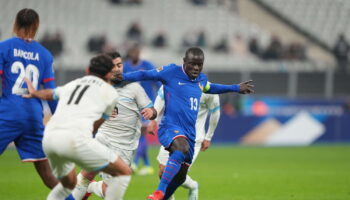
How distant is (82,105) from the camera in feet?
21.0

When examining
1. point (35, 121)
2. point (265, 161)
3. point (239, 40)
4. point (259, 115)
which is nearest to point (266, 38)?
point (239, 40)

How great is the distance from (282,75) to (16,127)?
18.5m

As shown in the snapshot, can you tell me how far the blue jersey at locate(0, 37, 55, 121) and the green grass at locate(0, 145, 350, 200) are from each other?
2911mm

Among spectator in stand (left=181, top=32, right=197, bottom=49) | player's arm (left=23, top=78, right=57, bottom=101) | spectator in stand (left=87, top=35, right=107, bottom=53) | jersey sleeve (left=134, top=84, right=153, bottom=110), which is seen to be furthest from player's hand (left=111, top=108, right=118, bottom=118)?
spectator in stand (left=181, top=32, right=197, bottom=49)

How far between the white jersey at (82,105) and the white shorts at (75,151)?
0.07 meters

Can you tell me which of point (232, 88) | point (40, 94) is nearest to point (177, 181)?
point (232, 88)

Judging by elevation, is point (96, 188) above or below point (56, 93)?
below

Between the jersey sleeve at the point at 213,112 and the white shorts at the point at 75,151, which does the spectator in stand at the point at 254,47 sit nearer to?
the jersey sleeve at the point at 213,112

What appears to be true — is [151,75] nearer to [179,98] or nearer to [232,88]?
[179,98]

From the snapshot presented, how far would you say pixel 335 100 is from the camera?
80.5 feet

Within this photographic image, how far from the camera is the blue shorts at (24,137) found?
23.0 ft

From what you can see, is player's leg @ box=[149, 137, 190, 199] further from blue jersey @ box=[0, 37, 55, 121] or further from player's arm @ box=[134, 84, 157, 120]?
blue jersey @ box=[0, 37, 55, 121]

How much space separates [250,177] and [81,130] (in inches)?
309

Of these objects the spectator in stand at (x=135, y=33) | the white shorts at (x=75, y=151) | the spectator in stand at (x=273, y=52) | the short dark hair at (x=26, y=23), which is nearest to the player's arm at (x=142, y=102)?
the white shorts at (x=75, y=151)
